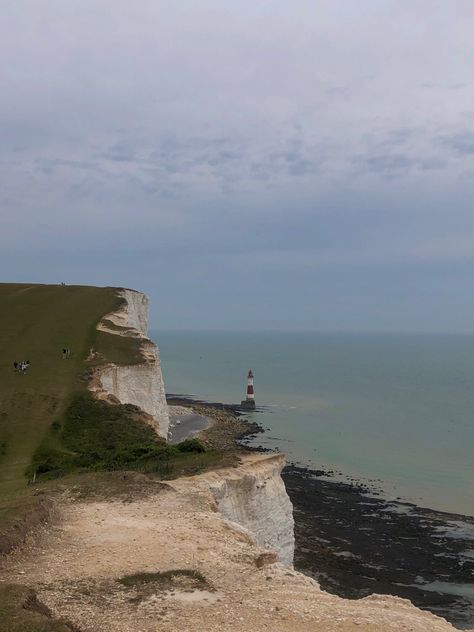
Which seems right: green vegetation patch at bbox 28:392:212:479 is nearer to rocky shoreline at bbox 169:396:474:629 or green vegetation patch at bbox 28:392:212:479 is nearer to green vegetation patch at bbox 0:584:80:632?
rocky shoreline at bbox 169:396:474:629

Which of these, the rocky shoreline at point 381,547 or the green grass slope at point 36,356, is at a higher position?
the green grass slope at point 36,356

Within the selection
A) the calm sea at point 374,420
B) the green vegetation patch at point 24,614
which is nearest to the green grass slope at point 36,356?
the green vegetation patch at point 24,614

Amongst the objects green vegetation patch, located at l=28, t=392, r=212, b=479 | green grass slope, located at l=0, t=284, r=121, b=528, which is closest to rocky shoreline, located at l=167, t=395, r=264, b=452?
green grass slope, located at l=0, t=284, r=121, b=528

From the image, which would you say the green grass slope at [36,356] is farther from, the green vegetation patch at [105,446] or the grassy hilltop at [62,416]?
the green vegetation patch at [105,446]

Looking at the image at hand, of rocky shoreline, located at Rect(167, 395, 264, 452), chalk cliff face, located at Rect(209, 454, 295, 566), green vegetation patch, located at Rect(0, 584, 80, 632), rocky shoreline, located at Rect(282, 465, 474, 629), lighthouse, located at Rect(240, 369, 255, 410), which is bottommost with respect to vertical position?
rocky shoreline, located at Rect(282, 465, 474, 629)

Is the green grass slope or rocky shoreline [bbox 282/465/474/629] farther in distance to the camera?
the green grass slope

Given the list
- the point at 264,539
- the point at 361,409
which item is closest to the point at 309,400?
the point at 361,409
